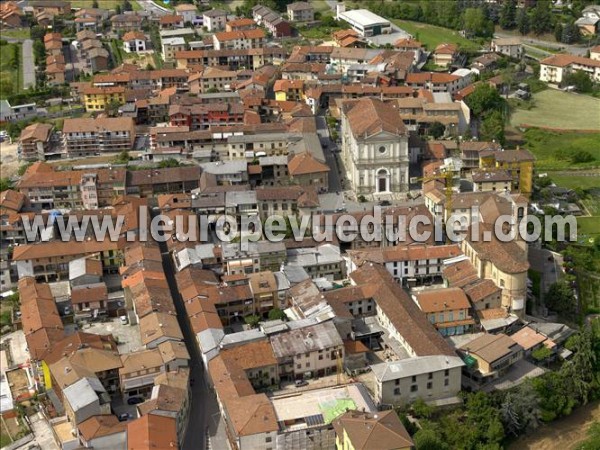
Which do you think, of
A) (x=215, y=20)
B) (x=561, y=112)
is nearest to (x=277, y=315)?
(x=561, y=112)

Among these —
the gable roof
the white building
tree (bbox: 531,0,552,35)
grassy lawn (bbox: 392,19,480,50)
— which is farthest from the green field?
tree (bbox: 531,0,552,35)

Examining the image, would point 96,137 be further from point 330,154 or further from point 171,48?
point 171,48

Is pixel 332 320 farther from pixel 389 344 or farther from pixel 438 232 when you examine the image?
pixel 438 232

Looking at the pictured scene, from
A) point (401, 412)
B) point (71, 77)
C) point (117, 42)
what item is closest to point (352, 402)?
point (401, 412)

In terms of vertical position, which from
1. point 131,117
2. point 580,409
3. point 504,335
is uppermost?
point 131,117

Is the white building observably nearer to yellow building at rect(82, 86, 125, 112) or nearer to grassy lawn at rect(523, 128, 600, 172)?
grassy lawn at rect(523, 128, 600, 172)
